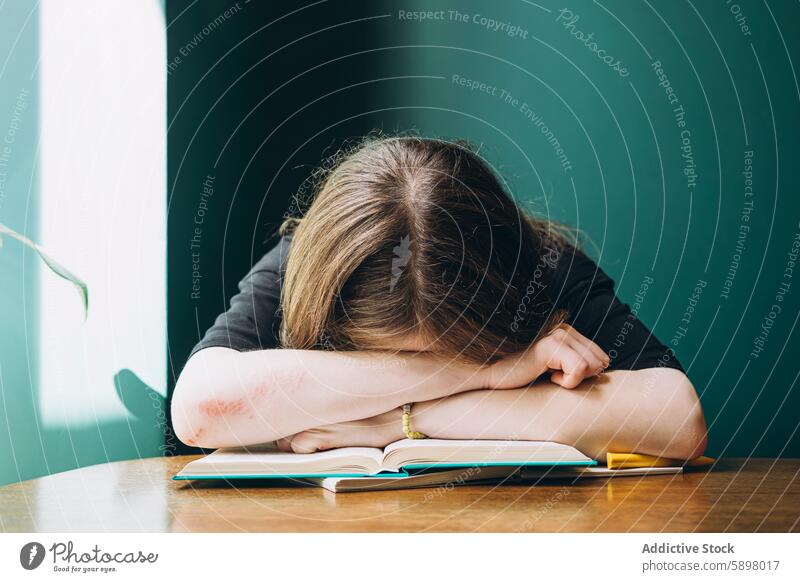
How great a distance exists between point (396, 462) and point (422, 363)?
117 millimetres

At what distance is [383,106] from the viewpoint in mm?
1027

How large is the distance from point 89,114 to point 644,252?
30.4 inches

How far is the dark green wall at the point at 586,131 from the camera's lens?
93 cm

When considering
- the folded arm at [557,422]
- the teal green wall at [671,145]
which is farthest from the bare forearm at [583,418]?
the teal green wall at [671,145]

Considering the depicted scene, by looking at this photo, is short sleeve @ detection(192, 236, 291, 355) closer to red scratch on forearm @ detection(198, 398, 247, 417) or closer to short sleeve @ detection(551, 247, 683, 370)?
red scratch on forearm @ detection(198, 398, 247, 417)

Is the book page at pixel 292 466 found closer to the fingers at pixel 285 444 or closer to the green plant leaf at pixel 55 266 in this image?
the fingers at pixel 285 444

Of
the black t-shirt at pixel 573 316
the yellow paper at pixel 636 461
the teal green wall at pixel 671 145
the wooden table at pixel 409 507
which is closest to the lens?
the wooden table at pixel 409 507

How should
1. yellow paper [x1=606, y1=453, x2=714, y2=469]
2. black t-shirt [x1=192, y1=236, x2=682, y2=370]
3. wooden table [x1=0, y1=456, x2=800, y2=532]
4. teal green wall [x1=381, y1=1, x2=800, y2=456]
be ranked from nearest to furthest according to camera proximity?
wooden table [x1=0, y1=456, x2=800, y2=532]
yellow paper [x1=606, y1=453, x2=714, y2=469]
black t-shirt [x1=192, y1=236, x2=682, y2=370]
teal green wall [x1=381, y1=1, x2=800, y2=456]

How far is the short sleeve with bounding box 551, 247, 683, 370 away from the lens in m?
0.72

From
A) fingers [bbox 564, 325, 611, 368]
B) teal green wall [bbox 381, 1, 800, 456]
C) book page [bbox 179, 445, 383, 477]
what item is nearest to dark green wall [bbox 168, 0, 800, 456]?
teal green wall [bbox 381, 1, 800, 456]

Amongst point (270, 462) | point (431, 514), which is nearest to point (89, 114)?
point (270, 462)
